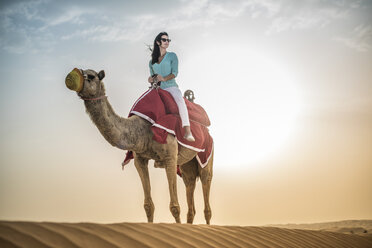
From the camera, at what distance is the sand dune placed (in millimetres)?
2672

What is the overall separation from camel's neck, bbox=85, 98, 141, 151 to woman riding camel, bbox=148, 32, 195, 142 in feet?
3.33

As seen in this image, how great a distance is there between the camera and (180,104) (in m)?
6.54

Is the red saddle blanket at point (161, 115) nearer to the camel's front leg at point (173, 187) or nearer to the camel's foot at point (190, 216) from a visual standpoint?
the camel's front leg at point (173, 187)

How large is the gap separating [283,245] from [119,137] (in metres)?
2.70

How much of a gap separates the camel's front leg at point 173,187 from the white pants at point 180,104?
705mm

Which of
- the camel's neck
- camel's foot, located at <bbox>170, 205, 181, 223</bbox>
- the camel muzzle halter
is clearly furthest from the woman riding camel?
the camel muzzle halter

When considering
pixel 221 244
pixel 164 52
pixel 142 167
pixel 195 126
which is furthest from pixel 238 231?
pixel 164 52

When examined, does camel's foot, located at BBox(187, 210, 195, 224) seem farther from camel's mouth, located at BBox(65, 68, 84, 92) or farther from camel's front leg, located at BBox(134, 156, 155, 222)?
camel's mouth, located at BBox(65, 68, 84, 92)

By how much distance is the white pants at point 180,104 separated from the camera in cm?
642

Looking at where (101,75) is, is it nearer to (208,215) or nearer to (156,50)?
(156,50)

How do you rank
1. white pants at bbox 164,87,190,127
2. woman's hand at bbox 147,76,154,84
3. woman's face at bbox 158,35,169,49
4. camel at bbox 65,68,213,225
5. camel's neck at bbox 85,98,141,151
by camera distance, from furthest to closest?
1. woman's face at bbox 158,35,169,49
2. woman's hand at bbox 147,76,154,84
3. white pants at bbox 164,87,190,127
4. camel's neck at bbox 85,98,141,151
5. camel at bbox 65,68,213,225

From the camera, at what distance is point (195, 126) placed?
23.6 feet

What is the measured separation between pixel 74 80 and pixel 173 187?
223cm

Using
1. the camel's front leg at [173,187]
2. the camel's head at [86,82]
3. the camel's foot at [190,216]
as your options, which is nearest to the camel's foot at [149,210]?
the camel's front leg at [173,187]
